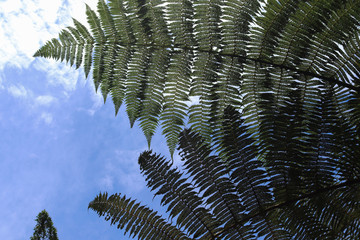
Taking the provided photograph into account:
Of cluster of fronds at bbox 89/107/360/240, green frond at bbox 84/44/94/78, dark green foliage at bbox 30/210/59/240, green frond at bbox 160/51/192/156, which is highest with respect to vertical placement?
dark green foliage at bbox 30/210/59/240

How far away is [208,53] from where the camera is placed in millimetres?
2084

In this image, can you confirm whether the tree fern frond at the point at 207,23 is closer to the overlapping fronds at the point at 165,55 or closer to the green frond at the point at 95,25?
the overlapping fronds at the point at 165,55

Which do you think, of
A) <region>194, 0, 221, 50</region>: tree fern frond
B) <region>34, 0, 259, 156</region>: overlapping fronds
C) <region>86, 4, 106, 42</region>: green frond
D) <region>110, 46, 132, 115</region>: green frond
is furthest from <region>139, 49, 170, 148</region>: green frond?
<region>86, 4, 106, 42</region>: green frond

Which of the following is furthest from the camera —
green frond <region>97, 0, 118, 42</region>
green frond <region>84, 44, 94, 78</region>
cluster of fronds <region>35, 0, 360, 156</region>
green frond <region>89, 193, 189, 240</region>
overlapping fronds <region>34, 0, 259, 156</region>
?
green frond <region>84, 44, 94, 78</region>

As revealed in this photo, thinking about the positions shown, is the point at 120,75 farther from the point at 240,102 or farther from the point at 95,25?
the point at 240,102

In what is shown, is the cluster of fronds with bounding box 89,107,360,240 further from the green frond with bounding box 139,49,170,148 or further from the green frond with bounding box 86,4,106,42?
the green frond with bounding box 86,4,106,42

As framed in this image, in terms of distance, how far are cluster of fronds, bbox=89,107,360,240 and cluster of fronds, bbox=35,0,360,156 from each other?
0.40 meters

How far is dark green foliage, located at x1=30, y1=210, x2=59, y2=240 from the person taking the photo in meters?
12.6

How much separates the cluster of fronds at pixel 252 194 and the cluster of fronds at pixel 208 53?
40 cm

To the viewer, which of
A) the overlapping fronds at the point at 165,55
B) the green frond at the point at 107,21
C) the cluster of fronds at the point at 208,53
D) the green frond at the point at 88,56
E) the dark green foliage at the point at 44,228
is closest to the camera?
the cluster of fronds at the point at 208,53

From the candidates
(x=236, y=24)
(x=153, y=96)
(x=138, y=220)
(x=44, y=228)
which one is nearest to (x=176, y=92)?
(x=153, y=96)

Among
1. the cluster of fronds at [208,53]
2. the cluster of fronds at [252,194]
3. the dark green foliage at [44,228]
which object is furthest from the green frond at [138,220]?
the dark green foliage at [44,228]

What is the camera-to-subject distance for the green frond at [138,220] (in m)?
1.45

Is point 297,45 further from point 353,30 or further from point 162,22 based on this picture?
point 162,22
